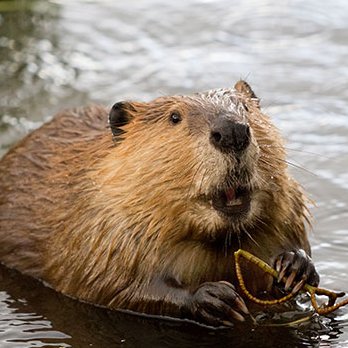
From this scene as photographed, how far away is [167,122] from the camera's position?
16.0 ft

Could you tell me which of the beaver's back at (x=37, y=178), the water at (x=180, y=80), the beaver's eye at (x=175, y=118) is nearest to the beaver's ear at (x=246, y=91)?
the beaver's eye at (x=175, y=118)

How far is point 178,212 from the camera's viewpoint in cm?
474

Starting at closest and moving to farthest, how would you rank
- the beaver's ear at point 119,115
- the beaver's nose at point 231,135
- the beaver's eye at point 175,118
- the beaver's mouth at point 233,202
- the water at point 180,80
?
1. the beaver's nose at point 231,135
2. the beaver's mouth at point 233,202
3. the beaver's eye at point 175,118
4. the water at point 180,80
5. the beaver's ear at point 119,115

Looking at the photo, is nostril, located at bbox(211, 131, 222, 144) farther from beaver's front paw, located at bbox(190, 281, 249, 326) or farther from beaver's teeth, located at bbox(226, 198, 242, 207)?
beaver's front paw, located at bbox(190, 281, 249, 326)

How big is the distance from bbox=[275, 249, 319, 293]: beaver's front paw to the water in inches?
Answer: 8.1

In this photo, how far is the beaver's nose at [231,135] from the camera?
4402 mm

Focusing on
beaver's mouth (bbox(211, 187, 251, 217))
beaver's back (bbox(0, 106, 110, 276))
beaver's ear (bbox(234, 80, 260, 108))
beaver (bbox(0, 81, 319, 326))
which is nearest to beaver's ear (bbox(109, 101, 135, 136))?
beaver (bbox(0, 81, 319, 326))

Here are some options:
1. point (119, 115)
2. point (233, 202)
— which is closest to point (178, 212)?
point (233, 202)

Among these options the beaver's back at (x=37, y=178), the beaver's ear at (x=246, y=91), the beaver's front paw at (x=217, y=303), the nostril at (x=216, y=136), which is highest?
the beaver's ear at (x=246, y=91)

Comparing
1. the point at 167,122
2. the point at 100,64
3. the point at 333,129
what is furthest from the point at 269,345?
the point at 100,64

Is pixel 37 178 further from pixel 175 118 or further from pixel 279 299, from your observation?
pixel 279 299

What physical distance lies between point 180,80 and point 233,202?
3.38m

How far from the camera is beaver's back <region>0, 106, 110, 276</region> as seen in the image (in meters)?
5.50

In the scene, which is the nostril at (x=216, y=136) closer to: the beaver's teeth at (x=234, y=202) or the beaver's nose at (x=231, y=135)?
the beaver's nose at (x=231, y=135)
